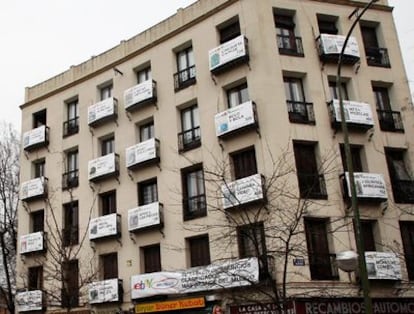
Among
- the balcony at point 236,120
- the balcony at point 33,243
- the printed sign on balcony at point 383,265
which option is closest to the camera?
the printed sign on balcony at point 383,265

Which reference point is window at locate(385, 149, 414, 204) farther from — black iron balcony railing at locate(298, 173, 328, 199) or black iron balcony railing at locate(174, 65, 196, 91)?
black iron balcony railing at locate(174, 65, 196, 91)

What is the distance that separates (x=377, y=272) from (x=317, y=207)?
325 cm

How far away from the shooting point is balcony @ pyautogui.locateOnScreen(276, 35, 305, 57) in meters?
23.0

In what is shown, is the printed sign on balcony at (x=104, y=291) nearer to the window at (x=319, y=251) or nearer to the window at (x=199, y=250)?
the window at (x=199, y=250)

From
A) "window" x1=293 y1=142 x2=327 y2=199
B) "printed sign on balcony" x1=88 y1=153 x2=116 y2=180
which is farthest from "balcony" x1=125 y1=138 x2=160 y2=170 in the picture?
"window" x1=293 y1=142 x2=327 y2=199

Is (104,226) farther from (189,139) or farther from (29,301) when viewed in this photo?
(29,301)

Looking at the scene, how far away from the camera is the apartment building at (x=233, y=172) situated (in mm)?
20281

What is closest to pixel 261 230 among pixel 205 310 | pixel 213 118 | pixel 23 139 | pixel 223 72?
pixel 205 310

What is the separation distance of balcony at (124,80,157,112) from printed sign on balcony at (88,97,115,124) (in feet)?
3.18

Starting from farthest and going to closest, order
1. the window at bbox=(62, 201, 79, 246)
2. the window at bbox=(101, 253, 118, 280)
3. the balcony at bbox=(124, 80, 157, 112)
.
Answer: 1. the window at bbox=(62, 201, 79, 246)
2. the balcony at bbox=(124, 80, 157, 112)
3. the window at bbox=(101, 253, 118, 280)

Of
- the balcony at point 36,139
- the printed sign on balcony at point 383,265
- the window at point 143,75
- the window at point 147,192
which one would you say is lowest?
the printed sign on balcony at point 383,265

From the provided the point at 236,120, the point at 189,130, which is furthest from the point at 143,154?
the point at 236,120

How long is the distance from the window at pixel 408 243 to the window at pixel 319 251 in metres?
3.29

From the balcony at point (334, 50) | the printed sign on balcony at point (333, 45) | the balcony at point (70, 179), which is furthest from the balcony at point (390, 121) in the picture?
the balcony at point (70, 179)
